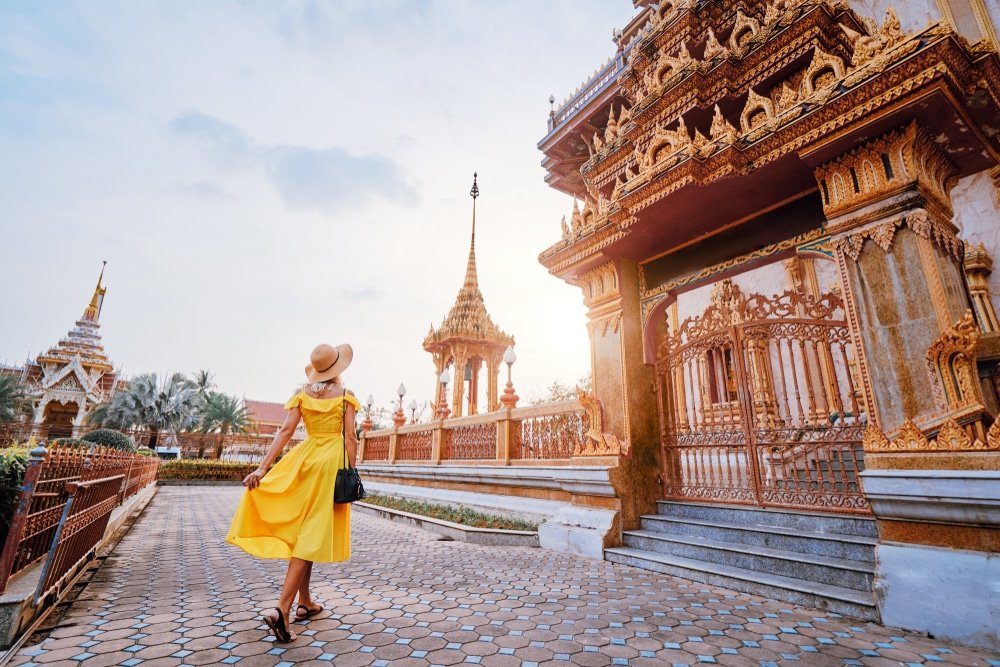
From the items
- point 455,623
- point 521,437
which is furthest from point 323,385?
point 521,437

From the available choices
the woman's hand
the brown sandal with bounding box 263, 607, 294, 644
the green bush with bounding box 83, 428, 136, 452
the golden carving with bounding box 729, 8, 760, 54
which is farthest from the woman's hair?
the green bush with bounding box 83, 428, 136, 452

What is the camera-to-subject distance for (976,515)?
3225 millimetres

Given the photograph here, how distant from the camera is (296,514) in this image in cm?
305

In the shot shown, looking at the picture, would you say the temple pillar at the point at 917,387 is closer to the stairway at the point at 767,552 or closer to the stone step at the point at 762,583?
the stone step at the point at 762,583

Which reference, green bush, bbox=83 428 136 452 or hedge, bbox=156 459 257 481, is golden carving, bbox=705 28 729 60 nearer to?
green bush, bbox=83 428 136 452

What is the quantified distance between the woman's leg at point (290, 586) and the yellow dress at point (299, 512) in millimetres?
77

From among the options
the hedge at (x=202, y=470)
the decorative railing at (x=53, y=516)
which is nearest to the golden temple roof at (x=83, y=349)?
the hedge at (x=202, y=470)

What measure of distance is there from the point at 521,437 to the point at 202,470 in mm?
23364

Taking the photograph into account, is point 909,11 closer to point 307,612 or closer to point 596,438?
point 596,438

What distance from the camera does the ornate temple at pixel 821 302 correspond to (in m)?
3.54

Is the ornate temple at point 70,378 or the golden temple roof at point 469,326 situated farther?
the ornate temple at point 70,378

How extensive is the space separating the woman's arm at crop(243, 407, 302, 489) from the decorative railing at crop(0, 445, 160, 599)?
1.20 metres

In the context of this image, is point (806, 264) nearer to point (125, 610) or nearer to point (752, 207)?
point (752, 207)

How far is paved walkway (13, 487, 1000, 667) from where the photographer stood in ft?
8.75
